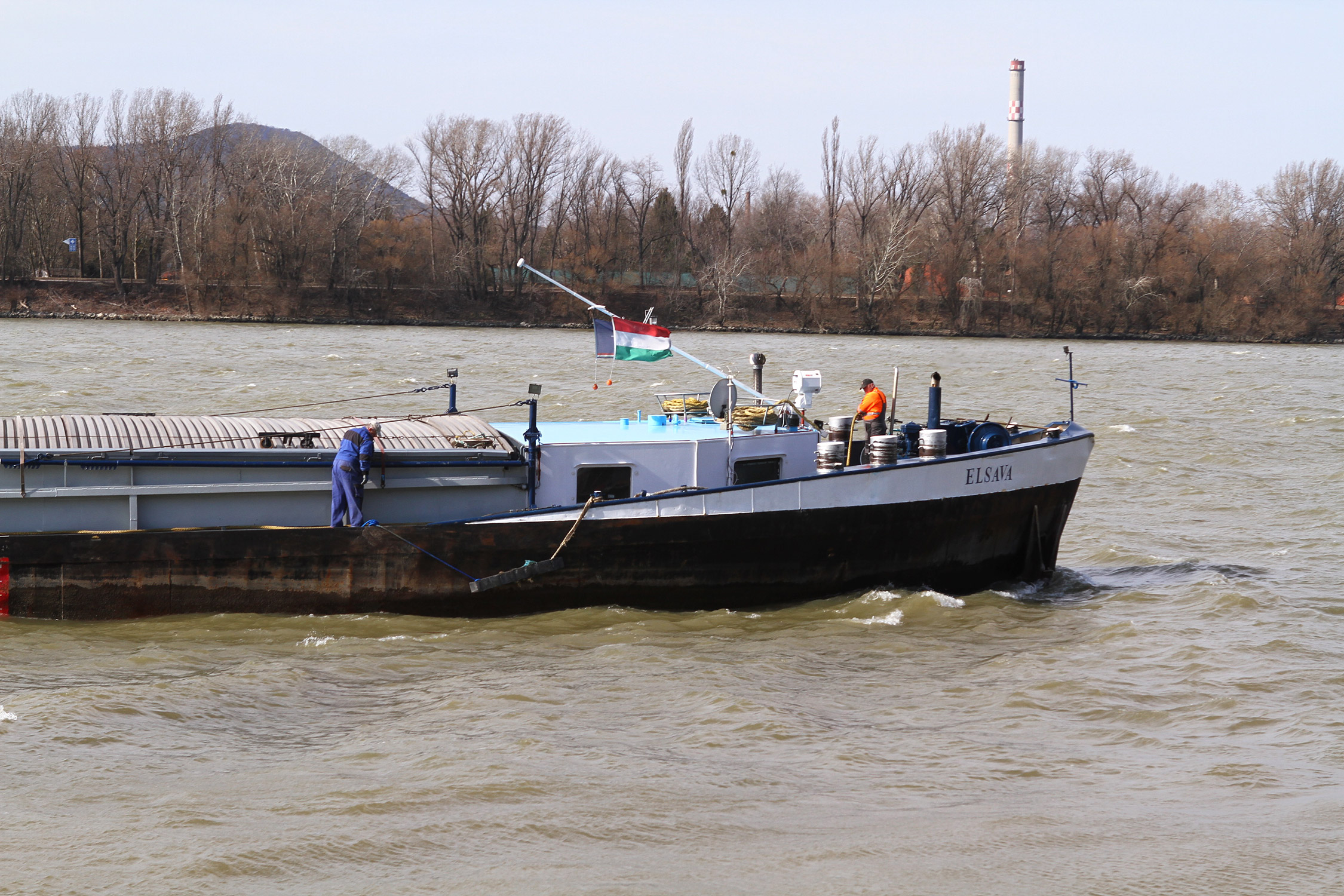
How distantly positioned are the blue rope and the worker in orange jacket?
515 centimetres

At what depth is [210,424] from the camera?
1291 centimetres

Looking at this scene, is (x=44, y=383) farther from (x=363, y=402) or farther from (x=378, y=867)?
(x=378, y=867)

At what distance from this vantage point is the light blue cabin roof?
44.6 feet

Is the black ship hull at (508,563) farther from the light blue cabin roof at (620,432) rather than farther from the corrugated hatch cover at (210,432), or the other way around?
the light blue cabin roof at (620,432)

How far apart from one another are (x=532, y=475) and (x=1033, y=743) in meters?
6.06

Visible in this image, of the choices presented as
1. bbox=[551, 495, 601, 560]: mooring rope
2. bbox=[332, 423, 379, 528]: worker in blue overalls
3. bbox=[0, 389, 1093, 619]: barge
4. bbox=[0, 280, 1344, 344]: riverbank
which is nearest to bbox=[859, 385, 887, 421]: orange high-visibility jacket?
bbox=[0, 389, 1093, 619]: barge

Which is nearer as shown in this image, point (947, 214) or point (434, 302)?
point (434, 302)

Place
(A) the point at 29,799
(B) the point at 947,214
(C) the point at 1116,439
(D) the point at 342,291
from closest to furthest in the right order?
1. (A) the point at 29,799
2. (C) the point at 1116,439
3. (D) the point at 342,291
4. (B) the point at 947,214

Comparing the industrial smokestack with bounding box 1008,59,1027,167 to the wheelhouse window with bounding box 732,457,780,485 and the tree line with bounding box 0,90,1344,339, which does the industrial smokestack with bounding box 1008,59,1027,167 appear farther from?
the wheelhouse window with bounding box 732,457,780,485

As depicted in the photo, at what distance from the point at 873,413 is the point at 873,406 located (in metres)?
0.09

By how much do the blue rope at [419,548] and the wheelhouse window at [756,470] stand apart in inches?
130

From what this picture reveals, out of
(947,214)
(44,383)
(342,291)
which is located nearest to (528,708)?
(44,383)

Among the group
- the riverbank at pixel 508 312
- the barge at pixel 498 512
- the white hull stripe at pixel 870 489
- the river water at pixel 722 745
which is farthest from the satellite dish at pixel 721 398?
the riverbank at pixel 508 312

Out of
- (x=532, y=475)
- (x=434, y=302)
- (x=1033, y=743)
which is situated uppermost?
(x=434, y=302)
